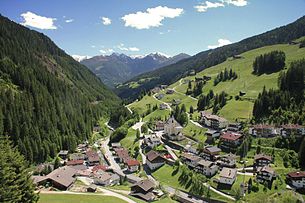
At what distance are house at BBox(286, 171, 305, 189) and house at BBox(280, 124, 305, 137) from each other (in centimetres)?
2192

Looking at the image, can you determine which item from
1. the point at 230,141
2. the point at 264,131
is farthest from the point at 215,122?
the point at 264,131

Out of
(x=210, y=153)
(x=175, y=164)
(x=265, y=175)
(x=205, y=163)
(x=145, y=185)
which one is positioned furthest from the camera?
(x=210, y=153)

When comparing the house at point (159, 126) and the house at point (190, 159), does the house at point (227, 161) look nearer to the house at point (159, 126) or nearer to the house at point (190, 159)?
the house at point (190, 159)

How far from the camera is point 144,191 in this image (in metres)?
79.3

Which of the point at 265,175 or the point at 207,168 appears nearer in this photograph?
the point at 265,175

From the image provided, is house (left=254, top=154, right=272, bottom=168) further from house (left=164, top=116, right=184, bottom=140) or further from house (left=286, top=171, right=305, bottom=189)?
house (left=164, top=116, right=184, bottom=140)

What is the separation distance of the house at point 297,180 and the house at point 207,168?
2040cm

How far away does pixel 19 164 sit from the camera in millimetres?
38250

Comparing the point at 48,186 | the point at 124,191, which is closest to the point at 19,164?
the point at 48,186

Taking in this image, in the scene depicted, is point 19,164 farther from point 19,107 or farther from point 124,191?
point 19,107

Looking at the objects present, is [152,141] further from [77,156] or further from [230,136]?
[230,136]

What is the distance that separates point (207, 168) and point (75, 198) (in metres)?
42.1

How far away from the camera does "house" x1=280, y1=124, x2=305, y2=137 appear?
101m

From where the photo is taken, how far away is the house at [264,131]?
346 feet
